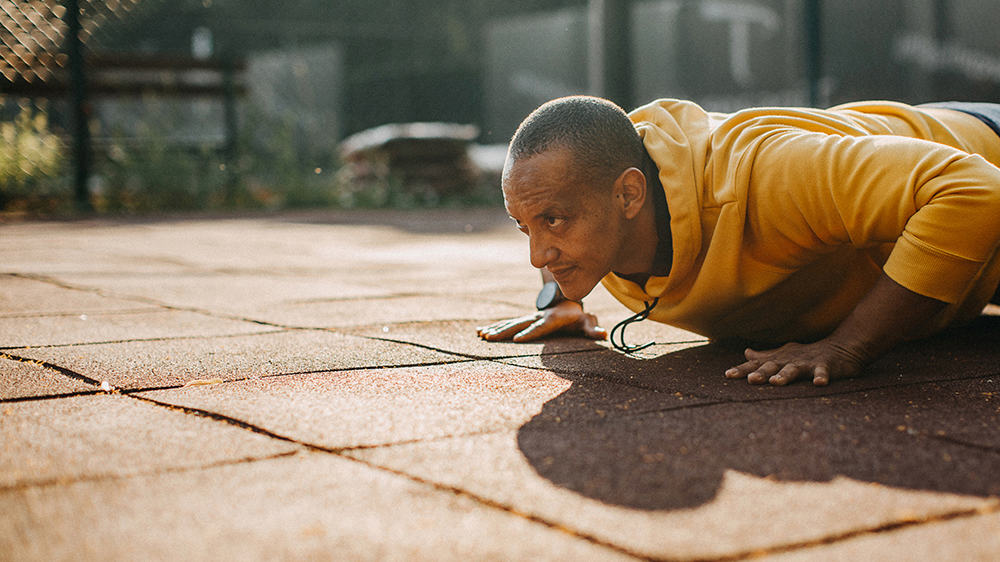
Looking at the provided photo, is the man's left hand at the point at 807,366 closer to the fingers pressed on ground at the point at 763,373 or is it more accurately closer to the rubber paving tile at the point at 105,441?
the fingers pressed on ground at the point at 763,373

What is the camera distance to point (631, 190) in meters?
2.22

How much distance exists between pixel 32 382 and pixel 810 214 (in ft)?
5.42

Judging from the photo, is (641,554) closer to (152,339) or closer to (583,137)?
(583,137)

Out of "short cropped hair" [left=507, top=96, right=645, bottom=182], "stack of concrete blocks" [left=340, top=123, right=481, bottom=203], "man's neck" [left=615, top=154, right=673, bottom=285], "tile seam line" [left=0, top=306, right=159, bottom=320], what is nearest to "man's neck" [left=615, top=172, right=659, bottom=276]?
"man's neck" [left=615, top=154, right=673, bottom=285]

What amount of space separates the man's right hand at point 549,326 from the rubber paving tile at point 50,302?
4.36ft

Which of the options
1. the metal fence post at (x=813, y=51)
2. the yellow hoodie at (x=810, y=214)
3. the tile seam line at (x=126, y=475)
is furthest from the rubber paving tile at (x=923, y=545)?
the metal fence post at (x=813, y=51)

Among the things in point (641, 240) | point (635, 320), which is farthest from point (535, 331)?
point (641, 240)

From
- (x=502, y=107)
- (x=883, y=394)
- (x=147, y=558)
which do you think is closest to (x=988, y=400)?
(x=883, y=394)

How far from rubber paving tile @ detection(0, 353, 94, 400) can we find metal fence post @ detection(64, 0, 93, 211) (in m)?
7.77

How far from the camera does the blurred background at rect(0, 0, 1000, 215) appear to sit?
9688mm

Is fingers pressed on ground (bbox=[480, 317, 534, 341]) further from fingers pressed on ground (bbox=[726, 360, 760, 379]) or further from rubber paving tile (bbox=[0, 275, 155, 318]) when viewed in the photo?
rubber paving tile (bbox=[0, 275, 155, 318])

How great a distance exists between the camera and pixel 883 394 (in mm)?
2016

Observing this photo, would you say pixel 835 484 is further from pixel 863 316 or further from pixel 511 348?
pixel 511 348

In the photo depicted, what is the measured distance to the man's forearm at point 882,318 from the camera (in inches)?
81.4
